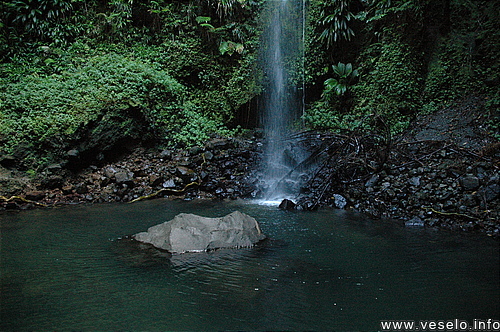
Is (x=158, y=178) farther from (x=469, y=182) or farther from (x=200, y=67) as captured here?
(x=469, y=182)

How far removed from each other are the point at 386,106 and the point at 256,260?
8291 mm

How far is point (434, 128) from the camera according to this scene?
8648 mm

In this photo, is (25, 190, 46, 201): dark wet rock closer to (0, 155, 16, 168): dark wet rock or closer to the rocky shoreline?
the rocky shoreline

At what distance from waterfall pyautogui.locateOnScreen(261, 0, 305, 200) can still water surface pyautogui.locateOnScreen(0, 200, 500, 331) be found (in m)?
6.90

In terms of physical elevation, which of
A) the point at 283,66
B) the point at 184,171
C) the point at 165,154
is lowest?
the point at 184,171

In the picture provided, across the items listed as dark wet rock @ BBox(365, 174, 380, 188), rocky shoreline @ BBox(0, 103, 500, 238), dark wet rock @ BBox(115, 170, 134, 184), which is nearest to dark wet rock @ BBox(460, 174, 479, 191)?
rocky shoreline @ BBox(0, 103, 500, 238)

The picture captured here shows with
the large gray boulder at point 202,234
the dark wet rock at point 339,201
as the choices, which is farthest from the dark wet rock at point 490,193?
the large gray boulder at point 202,234

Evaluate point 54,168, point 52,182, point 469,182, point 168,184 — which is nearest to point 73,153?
point 54,168

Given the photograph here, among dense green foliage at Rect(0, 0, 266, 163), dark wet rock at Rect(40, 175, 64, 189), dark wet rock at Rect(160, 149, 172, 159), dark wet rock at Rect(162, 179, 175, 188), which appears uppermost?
dense green foliage at Rect(0, 0, 266, 163)

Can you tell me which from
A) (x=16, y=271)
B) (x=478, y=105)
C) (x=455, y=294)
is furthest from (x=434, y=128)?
(x=16, y=271)

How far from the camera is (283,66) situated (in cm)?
1214

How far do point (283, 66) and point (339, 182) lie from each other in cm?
633

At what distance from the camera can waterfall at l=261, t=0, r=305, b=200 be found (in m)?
11.8

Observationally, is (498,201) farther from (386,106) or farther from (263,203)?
(386,106)
